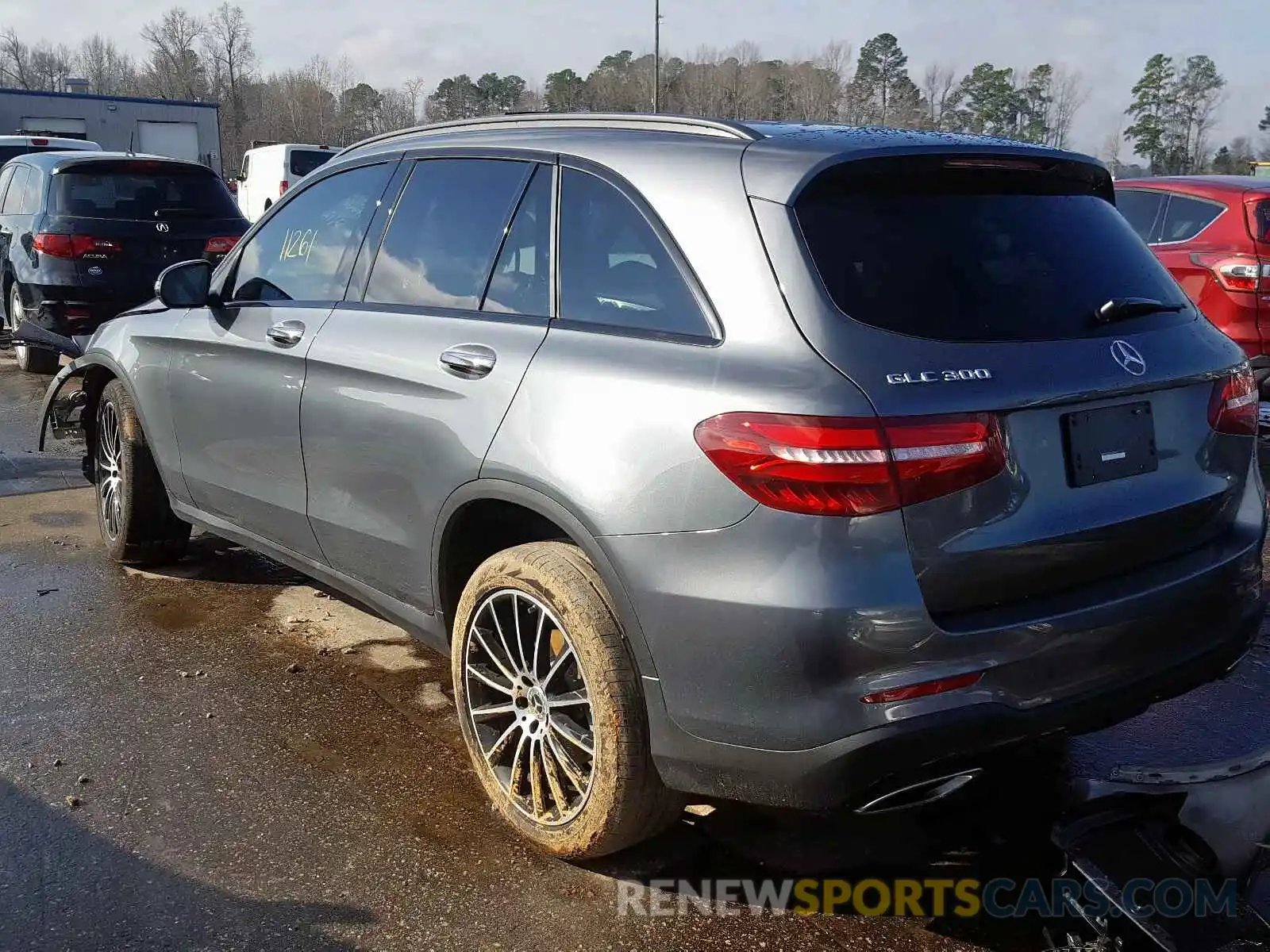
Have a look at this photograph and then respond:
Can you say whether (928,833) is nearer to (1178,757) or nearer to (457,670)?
(1178,757)

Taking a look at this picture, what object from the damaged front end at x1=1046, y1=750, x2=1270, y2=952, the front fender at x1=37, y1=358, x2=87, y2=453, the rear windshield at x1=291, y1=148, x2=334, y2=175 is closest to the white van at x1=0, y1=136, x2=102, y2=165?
the rear windshield at x1=291, y1=148, x2=334, y2=175

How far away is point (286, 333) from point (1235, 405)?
2835 mm

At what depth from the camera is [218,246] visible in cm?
996

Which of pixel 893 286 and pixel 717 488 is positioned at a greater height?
pixel 893 286

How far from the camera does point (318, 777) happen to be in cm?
342

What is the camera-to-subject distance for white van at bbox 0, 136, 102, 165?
631 inches

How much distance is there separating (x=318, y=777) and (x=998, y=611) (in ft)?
6.75

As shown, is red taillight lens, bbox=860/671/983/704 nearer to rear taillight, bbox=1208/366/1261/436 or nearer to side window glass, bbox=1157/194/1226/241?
rear taillight, bbox=1208/366/1261/436

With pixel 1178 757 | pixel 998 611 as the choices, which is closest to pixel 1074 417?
pixel 998 611

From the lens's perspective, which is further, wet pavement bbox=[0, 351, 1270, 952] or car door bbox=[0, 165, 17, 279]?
car door bbox=[0, 165, 17, 279]

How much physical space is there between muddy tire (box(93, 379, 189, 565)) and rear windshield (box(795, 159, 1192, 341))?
11.5 feet

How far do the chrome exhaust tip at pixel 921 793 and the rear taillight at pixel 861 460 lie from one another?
1.95 ft

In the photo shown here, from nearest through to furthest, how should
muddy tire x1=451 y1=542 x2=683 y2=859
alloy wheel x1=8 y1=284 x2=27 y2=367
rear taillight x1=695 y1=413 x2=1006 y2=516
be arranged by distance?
rear taillight x1=695 y1=413 x2=1006 y2=516 < muddy tire x1=451 y1=542 x2=683 y2=859 < alloy wheel x1=8 y1=284 x2=27 y2=367

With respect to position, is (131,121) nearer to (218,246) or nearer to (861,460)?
(218,246)
